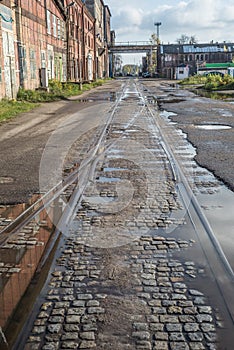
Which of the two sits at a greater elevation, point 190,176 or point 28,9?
point 28,9

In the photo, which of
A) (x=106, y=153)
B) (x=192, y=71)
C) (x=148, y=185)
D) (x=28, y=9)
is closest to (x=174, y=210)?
(x=148, y=185)

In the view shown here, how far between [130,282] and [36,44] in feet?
99.0

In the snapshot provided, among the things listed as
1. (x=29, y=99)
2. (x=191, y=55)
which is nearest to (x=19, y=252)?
(x=29, y=99)

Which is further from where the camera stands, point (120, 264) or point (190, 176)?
point (190, 176)

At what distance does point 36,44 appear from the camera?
104ft

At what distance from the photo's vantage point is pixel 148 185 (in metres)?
7.67

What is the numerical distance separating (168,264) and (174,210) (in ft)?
5.90

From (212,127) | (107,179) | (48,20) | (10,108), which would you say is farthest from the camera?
(48,20)

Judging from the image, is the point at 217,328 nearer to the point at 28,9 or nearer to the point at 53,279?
the point at 53,279

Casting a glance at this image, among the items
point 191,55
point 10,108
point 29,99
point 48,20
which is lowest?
point 10,108

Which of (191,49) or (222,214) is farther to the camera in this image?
(191,49)

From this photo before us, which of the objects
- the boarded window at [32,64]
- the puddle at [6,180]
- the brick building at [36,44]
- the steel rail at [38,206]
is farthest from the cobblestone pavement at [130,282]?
the boarded window at [32,64]

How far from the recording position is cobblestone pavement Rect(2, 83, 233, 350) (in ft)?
11.1

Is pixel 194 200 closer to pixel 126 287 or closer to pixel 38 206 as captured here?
pixel 38 206
